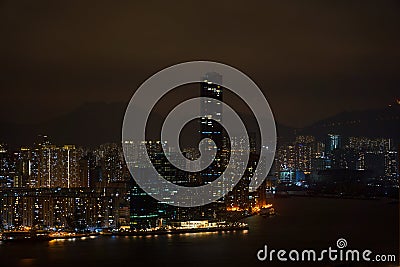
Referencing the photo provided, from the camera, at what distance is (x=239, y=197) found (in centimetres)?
1291

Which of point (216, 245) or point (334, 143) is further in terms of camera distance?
point (334, 143)

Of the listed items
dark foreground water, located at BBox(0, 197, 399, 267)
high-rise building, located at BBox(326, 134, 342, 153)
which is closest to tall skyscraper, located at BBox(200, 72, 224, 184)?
dark foreground water, located at BBox(0, 197, 399, 267)

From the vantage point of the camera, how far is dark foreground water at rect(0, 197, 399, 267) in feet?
23.2

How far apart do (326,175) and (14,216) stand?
12.4 m

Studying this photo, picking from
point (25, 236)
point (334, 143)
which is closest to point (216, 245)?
point (25, 236)

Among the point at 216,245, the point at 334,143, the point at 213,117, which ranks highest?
the point at 213,117

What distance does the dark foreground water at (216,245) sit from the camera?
707 cm

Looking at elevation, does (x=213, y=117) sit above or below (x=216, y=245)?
above

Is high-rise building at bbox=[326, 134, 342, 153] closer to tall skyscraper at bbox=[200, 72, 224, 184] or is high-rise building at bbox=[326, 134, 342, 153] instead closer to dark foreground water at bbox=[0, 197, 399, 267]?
tall skyscraper at bbox=[200, 72, 224, 184]

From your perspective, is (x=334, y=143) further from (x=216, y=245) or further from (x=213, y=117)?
(x=216, y=245)

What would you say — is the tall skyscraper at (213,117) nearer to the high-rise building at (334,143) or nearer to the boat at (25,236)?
the boat at (25,236)

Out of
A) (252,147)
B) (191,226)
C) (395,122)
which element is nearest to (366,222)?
(191,226)

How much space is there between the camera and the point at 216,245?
8.18m

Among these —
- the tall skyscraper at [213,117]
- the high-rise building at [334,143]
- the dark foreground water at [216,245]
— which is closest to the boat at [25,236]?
the dark foreground water at [216,245]
